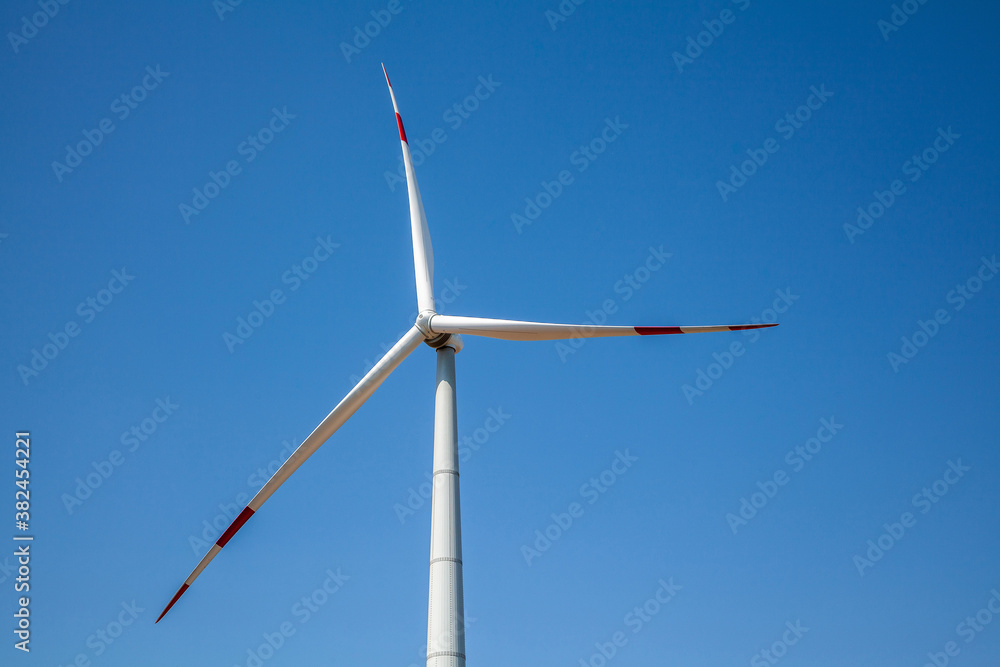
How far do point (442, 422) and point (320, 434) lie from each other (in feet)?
13.3

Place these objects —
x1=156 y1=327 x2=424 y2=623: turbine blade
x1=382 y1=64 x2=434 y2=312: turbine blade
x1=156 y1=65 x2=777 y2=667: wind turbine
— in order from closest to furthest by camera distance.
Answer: x1=156 y1=65 x2=777 y2=667: wind turbine < x1=156 y1=327 x2=424 y2=623: turbine blade < x1=382 y1=64 x2=434 y2=312: turbine blade

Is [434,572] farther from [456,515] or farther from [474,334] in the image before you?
[474,334]

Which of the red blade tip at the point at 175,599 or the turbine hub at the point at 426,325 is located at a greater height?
the turbine hub at the point at 426,325

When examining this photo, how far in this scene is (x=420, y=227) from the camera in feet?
109

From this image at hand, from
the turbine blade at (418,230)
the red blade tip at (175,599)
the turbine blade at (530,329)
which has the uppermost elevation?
the turbine blade at (418,230)

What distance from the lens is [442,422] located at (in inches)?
1088

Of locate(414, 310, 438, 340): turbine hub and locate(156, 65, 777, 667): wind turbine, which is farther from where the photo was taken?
locate(414, 310, 438, 340): turbine hub

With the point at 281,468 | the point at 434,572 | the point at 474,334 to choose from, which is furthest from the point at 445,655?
the point at 474,334

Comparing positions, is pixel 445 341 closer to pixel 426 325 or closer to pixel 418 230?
pixel 426 325

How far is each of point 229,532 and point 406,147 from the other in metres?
15.4

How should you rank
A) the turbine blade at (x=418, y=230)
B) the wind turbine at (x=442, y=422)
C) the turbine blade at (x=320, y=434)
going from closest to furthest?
the wind turbine at (x=442, y=422) < the turbine blade at (x=320, y=434) < the turbine blade at (x=418, y=230)

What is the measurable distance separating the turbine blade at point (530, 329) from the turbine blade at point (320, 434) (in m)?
1.44

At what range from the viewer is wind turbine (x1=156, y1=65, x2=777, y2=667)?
24906 mm

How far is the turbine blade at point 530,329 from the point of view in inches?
1126
